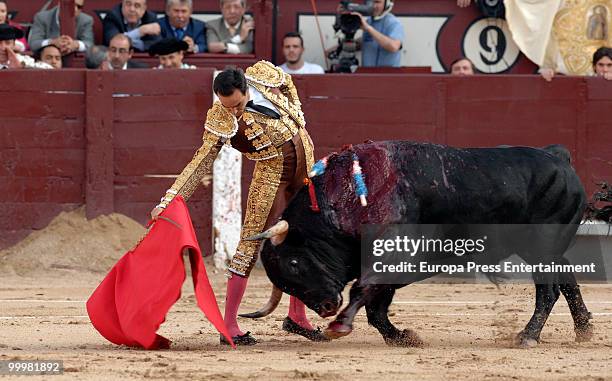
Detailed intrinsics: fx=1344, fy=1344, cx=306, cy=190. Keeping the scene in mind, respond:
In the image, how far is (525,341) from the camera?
6152mm

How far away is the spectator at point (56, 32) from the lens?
986 cm

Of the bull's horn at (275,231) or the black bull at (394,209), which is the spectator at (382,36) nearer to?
the black bull at (394,209)

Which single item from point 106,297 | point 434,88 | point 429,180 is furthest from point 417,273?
point 434,88

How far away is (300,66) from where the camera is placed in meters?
9.75

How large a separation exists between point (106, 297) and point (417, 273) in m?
1.42

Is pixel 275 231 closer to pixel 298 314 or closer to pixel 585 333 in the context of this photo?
pixel 298 314

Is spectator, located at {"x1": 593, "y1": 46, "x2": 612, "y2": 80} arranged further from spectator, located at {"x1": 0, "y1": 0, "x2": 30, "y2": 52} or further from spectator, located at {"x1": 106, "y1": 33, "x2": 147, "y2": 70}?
spectator, located at {"x1": 0, "y1": 0, "x2": 30, "y2": 52}

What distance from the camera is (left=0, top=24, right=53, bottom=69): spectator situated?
9.47 meters

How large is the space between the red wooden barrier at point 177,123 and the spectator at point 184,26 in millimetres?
419

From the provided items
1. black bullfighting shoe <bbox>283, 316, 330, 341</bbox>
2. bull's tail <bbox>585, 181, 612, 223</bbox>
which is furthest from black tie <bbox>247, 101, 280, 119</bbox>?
bull's tail <bbox>585, 181, 612, 223</bbox>

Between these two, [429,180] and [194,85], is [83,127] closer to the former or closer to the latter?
[194,85]

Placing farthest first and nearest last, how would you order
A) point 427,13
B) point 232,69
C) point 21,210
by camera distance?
point 427,13 → point 21,210 → point 232,69

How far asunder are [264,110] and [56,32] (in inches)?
171

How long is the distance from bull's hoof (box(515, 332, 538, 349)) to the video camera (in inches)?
151
